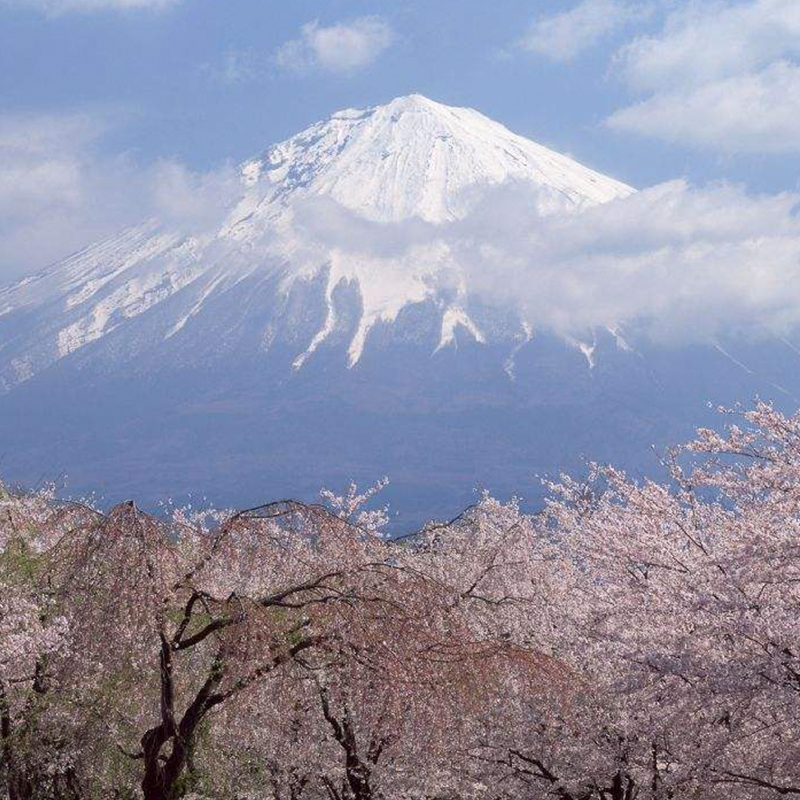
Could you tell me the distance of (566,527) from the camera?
20.0 meters

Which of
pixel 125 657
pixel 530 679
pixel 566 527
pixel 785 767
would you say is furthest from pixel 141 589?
pixel 566 527

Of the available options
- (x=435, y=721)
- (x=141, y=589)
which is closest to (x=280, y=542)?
(x=141, y=589)

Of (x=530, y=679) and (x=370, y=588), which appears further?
(x=370, y=588)

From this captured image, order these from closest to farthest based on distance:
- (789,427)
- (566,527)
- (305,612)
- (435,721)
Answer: (435,721)
(305,612)
(789,427)
(566,527)

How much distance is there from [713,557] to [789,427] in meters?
1.72

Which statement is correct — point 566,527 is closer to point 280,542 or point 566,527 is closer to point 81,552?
point 280,542

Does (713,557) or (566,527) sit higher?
(566,527)

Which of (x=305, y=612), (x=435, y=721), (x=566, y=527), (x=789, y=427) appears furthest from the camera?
(x=566, y=527)

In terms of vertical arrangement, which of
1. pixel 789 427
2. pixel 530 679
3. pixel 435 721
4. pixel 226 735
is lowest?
pixel 226 735

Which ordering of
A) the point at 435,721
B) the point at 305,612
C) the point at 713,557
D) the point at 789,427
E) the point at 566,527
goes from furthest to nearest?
the point at 566,527
the point at 713,557
the point at 789,427
the point at 305,612
the point at 435,721

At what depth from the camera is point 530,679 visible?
338 inches

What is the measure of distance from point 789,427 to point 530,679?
4.18 metres

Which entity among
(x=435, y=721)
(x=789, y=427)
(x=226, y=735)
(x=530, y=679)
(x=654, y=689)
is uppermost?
(x=789, y=427)

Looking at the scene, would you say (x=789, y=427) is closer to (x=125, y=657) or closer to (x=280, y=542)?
(x=280, y=542)
